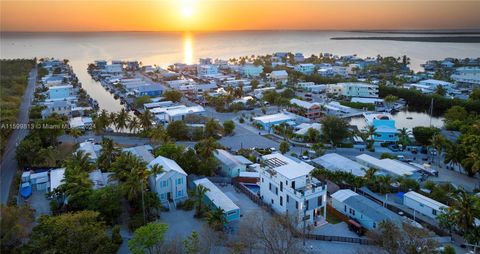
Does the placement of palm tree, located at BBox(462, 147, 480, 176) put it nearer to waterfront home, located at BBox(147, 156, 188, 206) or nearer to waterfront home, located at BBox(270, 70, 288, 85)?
waterfront home, located at BBox(147, 156, 188, 206)

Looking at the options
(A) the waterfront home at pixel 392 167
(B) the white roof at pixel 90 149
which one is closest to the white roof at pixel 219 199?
(B) the white roof at pixel 90 149


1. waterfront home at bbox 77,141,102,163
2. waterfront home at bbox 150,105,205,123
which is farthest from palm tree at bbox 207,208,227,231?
waterfront home at bbox 150,105,205,123

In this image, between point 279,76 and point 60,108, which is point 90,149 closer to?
point 60,108

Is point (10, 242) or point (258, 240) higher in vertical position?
point (10, 242)

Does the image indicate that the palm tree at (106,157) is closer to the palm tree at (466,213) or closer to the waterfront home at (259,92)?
the palm tree at (466,213)

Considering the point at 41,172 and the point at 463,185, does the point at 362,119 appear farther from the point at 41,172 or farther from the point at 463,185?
the point at 41,172

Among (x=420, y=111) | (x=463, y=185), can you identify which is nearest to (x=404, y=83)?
(x=420, y=111)
